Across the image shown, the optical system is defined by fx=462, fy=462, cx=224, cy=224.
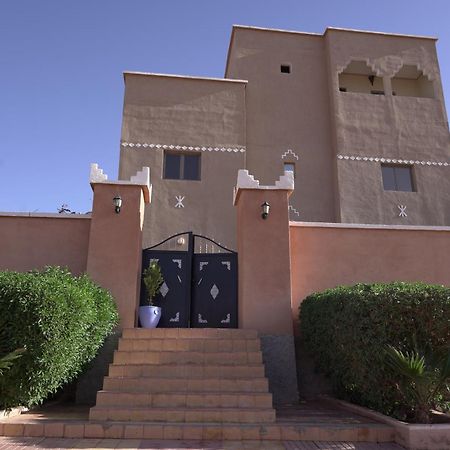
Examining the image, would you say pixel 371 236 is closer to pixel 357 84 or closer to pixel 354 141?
pixel 354 141

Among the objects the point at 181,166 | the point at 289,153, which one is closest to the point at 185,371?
the point at 181,166

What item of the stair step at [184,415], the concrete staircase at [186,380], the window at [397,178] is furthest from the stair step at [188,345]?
the window at [397,178]

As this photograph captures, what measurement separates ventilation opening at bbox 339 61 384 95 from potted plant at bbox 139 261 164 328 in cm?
1233

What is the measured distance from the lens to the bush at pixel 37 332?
5.70 m

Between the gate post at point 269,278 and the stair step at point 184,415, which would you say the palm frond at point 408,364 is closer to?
the stair step at point 184,415

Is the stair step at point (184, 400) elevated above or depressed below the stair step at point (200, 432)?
above

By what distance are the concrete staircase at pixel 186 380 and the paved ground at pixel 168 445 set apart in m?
0.51

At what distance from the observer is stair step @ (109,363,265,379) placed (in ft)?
22.0

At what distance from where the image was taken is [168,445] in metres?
5.09

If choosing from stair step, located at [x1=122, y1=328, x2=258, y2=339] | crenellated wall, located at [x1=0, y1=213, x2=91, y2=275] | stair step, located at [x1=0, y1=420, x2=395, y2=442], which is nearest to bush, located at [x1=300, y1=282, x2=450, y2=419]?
stair step, located at [x1=0, y1=420, x2=395, y2=442]

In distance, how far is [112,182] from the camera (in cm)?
866

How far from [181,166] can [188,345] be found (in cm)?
882

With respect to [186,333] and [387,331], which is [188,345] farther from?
[387,331]

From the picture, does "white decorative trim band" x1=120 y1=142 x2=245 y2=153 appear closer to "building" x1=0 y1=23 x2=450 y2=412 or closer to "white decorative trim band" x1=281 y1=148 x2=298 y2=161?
"building" x1=0 y1=23 x2=450 y2=412
